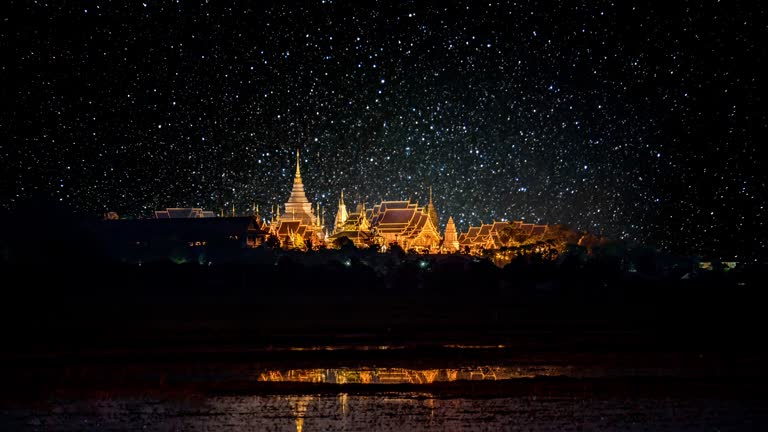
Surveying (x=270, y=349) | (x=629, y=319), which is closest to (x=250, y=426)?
(x=270, y=349)

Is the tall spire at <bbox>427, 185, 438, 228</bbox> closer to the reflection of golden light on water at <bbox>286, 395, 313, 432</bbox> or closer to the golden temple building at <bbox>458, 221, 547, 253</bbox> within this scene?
the golden temple building at <bbox>458, 221, 547, 253</bbox>

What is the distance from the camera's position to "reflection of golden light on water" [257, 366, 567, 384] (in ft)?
80.3

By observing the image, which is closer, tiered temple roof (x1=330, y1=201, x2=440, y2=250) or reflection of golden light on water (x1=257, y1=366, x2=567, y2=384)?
reflection of golden light on water (x1=257, y1=366, x2=567, y2=384)

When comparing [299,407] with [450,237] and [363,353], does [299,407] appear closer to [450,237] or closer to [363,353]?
[363,353]

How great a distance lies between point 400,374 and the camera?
25359 mm

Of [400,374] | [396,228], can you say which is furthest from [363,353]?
[396,228]

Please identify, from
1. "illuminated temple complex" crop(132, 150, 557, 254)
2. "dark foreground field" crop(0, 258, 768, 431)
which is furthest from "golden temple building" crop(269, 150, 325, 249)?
"dark foreground field" crop(0, 258, 768, 431)

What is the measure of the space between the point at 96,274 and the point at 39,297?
5.47 m

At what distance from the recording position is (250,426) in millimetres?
19891

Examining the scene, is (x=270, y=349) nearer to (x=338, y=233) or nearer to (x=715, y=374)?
(x=715, y=374)

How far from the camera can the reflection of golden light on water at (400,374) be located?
24469 millimetres

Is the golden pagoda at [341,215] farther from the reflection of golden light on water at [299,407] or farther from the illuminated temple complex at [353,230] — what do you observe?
the reflection of golden light on water at [299,407]

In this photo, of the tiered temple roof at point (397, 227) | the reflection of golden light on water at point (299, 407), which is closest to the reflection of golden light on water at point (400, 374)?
the reflection of golden light on water at point (299, 407)

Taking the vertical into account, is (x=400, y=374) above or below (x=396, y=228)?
below
